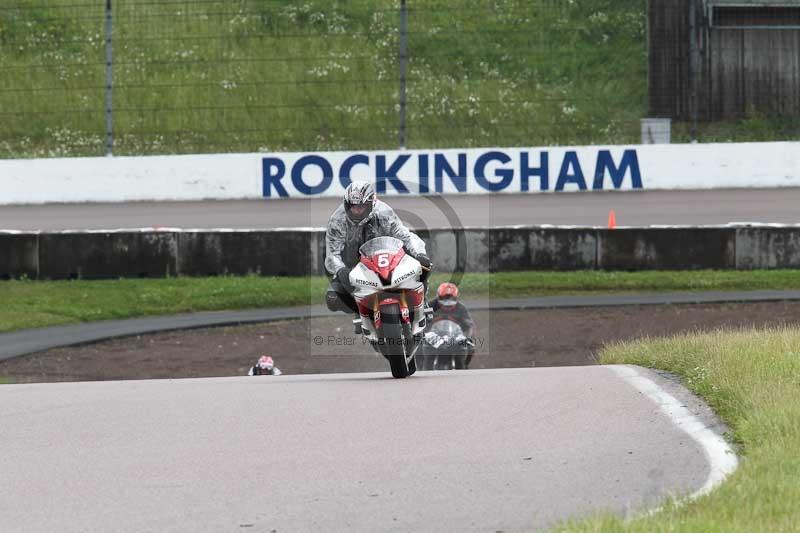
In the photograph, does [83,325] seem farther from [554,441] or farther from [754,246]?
[554,441]

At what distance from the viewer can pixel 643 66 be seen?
28.1 meters

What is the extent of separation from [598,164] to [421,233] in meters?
7.55

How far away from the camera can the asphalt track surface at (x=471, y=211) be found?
2195cm

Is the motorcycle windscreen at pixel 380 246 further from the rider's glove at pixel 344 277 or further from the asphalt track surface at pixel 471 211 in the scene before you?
the asphalt track surface at pixel 471 211

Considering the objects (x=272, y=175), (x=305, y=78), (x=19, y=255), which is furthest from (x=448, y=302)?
(x=305, y=78)

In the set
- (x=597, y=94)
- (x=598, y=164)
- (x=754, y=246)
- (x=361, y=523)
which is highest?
(x=597, y=94)

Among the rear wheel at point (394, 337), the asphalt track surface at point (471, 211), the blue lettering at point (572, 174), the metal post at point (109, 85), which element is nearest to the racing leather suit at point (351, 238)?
the rear wheel at point (394, 337)

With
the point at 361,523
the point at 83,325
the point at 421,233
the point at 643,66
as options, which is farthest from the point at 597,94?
the point at 361,523

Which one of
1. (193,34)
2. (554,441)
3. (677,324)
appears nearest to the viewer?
(554,441)

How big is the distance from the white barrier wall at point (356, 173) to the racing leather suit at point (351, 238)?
15.0 meters

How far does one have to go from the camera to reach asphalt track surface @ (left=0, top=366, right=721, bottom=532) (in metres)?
5.36

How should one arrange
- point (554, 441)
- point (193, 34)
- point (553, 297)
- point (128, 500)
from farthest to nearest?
point (193, 34)
point (553, 297)
point (554, 441)
point (128, 500)

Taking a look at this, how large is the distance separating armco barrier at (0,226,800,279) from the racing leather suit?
891 cm

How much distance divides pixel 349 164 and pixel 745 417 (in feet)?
61.0
